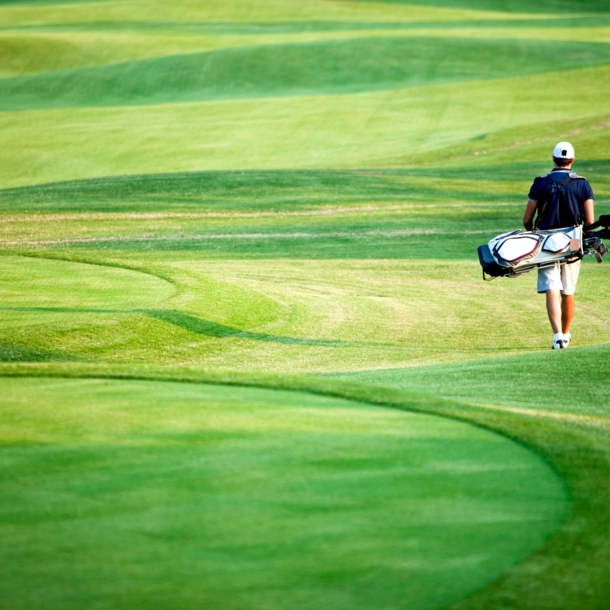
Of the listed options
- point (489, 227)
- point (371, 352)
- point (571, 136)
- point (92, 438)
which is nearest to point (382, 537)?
point (92, 438)

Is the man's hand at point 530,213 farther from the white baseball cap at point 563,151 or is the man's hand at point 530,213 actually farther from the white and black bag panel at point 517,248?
the white baseball cap at point 563,151

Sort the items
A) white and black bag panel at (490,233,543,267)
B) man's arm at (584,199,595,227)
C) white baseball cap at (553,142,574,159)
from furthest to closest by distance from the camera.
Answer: man's arm at (584,199,595,227), white baseball cap at (553,142,574,159), white and black bag panel at (490,233,543,267)

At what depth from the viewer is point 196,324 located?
11.7 m

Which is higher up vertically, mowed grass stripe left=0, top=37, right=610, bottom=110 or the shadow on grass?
mowed grass stripe left=0, top=37, right=610, bottom=110

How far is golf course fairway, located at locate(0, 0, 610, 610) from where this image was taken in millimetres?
3939

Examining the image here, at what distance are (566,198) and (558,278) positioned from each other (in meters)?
0.89

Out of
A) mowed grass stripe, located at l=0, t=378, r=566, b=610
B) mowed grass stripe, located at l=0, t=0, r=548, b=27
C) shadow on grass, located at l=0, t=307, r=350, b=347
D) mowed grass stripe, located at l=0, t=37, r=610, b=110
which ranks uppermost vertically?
mowed grass stripe, located at l=0, t=0, r=548, b=27

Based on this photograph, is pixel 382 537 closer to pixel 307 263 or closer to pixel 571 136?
pixel 307 263

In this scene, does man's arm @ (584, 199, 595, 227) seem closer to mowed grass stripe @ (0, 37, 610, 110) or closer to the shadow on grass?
the shadow on grass

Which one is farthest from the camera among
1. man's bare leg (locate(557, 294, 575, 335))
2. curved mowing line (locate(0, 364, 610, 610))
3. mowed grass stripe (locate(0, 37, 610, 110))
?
mowed grass stripe (locate(0, 37, 610, 110))

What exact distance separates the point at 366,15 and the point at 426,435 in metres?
74.2

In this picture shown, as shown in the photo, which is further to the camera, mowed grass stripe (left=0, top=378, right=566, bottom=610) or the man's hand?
the man's hand

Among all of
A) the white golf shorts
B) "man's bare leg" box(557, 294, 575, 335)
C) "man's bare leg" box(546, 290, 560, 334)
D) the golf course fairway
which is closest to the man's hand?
the white golf shorts

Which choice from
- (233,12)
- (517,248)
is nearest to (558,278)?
(517,248)
